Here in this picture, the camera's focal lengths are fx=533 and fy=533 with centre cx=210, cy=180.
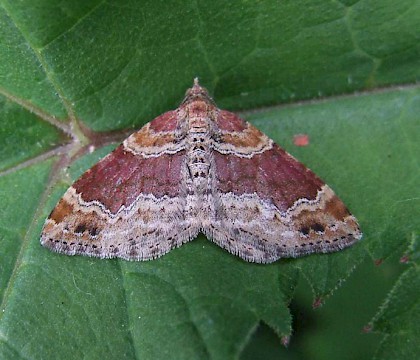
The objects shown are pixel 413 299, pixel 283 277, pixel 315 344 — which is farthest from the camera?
pixel 315 344

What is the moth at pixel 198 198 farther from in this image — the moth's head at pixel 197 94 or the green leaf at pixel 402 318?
the green leaf at pixel 402 318

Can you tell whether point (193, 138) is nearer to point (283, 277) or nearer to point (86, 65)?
point (86, 65)

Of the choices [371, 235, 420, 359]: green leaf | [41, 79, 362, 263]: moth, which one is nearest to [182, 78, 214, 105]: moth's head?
[41, 79, 362, 263]: moth

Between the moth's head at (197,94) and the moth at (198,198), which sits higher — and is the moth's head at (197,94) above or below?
above

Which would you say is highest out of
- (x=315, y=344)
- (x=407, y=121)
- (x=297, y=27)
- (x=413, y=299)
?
(x=297, y=27)

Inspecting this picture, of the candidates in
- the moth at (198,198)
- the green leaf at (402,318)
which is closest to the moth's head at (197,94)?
the moth at (198,198)

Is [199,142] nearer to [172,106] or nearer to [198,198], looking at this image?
[172,106]

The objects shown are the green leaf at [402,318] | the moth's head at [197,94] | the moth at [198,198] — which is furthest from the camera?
the moth's head at [197,94]

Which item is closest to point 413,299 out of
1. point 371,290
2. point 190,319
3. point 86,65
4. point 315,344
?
point 371,290
